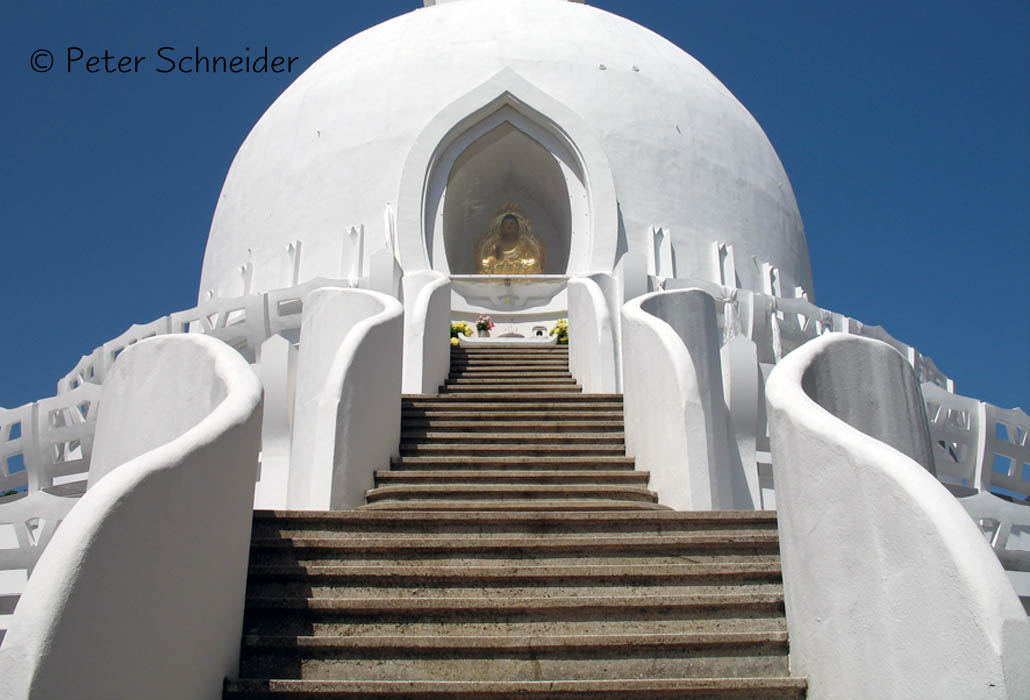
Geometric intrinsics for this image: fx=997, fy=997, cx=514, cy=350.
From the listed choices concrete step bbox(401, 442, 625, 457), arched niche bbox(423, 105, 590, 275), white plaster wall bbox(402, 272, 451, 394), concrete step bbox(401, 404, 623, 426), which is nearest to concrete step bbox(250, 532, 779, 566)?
concrete step bbox(401, 442, 625, 457)

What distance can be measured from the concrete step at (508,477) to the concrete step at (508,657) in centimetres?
299

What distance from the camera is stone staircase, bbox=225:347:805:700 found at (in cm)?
404

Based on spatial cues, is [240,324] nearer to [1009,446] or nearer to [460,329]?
→ [460,329]

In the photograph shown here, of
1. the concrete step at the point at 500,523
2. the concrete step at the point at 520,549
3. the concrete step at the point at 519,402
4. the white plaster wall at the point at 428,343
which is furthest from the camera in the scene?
the white plaster wall at the point at 428,343

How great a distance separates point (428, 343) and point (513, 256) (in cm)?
770

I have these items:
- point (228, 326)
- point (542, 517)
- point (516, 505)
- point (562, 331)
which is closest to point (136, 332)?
point (228, 326)

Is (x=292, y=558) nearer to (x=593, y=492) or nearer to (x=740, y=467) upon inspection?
(x=593, y=492)

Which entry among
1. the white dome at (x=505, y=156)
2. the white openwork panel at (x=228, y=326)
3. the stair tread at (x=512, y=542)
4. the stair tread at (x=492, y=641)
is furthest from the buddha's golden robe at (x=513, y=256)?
the stair tread at (x=492, y=641)

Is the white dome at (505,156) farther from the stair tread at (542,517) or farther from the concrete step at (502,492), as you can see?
the stair tread at (542,517)

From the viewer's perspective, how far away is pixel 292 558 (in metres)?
4.79

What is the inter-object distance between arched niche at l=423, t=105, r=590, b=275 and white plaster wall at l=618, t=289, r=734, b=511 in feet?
23.8

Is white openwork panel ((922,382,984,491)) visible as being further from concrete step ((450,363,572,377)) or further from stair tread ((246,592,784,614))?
stair tread ((246,592,784,614))

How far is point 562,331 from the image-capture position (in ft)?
45.5

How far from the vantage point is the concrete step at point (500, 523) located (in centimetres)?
505
